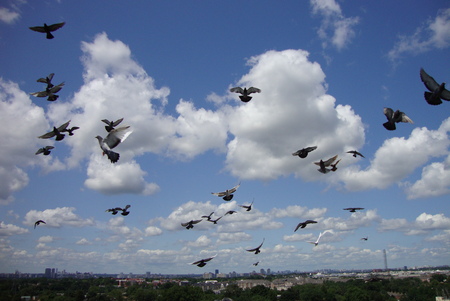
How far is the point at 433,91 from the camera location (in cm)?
1149

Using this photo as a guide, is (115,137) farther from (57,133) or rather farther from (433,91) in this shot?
(433,91)

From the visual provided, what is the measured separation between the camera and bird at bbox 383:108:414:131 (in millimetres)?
13312

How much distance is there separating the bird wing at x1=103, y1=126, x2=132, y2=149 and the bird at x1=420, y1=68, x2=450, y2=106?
10.1m

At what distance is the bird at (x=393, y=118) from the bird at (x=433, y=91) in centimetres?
152

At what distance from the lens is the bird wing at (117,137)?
10070mm

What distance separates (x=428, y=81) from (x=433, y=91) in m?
0.42

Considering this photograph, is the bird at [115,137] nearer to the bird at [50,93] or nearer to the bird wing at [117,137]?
Result: the bird wing at [117,137]

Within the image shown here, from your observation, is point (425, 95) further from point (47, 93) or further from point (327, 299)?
point (327, 299)

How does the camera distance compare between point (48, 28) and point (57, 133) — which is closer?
point (48, 28)

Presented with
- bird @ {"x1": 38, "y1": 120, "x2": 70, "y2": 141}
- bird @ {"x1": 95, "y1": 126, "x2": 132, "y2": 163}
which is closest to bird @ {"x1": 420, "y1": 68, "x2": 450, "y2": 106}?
bird @ {"x1": 95, "y1": 126, "x2": 132, "y2": 163}

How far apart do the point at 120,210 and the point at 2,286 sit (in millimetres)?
68697

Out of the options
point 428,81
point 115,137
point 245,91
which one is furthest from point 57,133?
point 428,81

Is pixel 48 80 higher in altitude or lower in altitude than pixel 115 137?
higher

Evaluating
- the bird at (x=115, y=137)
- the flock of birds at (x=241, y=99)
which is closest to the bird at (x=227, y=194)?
the flock of birds at (x=241, y=99)
